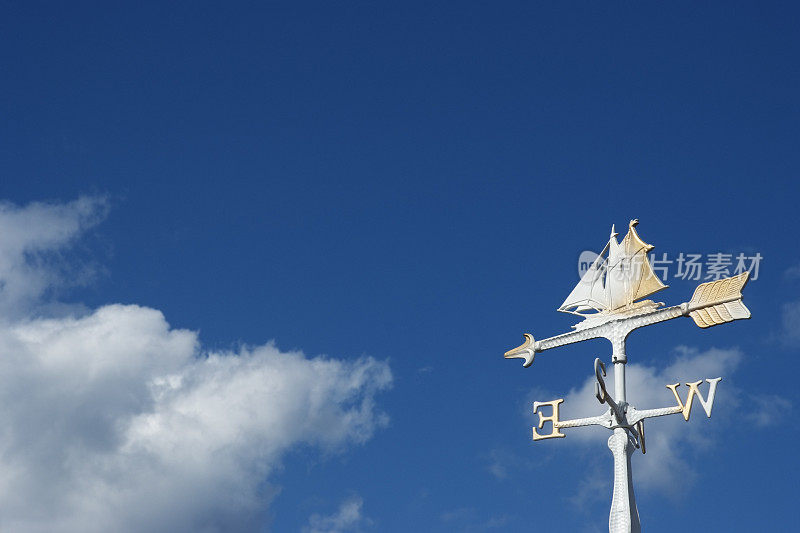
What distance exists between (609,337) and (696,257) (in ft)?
8.86

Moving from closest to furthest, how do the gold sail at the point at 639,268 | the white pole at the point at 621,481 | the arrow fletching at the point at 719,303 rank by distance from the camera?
1. the white pole at the point at 621,481
2. the arrow fletching at the point at 719,303
3. the gold sail at the point at 639,268

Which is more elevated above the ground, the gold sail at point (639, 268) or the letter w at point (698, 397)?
the gold sail at point (639, 268)

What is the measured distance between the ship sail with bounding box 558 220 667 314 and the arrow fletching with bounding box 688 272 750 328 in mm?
1216

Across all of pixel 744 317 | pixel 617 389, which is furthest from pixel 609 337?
pixel 744 317

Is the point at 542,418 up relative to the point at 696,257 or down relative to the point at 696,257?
down

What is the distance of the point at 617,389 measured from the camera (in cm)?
2562

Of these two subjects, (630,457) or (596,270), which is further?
(596,270)

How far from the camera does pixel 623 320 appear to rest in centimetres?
2616

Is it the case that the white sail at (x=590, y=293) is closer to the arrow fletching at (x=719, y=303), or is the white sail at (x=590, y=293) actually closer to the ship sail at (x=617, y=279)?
the ship sail at (x=617, y=279)

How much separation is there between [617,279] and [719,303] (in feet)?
8.48

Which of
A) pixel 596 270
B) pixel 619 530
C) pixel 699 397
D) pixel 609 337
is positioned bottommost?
pixel 619 530

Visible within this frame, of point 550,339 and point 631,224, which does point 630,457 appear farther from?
point 631,224

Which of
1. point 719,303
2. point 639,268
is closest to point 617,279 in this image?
point 639,268

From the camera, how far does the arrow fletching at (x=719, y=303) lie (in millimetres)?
24938
